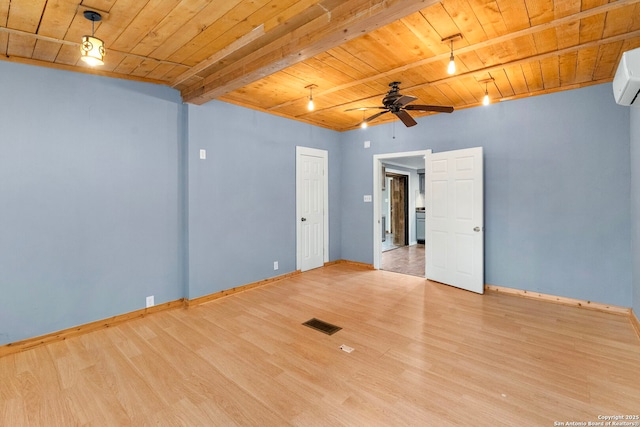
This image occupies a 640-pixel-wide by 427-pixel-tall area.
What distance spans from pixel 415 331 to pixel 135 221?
3.31 meters

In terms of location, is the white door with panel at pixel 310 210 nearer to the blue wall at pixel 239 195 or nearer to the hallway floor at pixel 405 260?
the blue wall at pixel 239 195

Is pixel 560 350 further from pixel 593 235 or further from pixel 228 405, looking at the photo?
pixel 228 405

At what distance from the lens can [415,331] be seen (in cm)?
299

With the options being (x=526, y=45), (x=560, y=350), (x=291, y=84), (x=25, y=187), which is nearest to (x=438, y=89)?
(x=526, y=45)

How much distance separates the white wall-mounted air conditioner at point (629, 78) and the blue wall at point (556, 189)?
2059 millimetres

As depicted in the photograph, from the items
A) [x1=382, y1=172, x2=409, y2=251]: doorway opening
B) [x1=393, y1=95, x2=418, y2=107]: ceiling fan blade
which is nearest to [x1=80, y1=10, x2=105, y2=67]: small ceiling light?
[x1=393, y1=95, x2=418, y2=107]: ceiling fan blade

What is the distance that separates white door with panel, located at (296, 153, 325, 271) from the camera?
5207 mm

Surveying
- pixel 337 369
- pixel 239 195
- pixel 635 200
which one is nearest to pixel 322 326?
pixel 337 369

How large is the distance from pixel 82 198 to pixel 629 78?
4.50 metres

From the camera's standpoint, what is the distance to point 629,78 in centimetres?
171

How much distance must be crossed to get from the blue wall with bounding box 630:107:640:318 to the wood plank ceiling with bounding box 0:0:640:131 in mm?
658

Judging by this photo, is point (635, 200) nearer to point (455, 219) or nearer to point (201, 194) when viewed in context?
point (455, 219)

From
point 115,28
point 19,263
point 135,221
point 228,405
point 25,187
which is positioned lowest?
point 228,405

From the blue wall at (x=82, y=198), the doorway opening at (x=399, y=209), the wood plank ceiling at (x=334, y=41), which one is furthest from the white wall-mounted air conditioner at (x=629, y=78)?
the doorway opening at (x=399, y=209)
